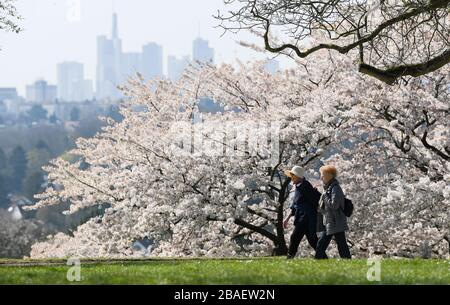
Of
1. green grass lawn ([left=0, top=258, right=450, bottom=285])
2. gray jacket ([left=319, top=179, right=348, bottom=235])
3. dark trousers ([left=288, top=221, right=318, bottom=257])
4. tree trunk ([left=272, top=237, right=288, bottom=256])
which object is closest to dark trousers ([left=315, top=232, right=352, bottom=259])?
gray jacket ([left=319, top=179, right=348, bottom=235])

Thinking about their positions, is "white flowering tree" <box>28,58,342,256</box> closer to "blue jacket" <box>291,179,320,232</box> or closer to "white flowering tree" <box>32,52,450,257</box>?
"white flowering tree" <box>32,52,450,257</box>

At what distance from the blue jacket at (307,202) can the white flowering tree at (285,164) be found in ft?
19.6

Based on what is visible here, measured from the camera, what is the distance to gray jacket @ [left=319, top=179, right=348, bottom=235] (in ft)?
47.0

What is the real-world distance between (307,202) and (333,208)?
0.88 meters

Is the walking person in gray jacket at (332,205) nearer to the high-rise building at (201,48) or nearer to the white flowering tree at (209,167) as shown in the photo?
the white flowering tree at (209,167)

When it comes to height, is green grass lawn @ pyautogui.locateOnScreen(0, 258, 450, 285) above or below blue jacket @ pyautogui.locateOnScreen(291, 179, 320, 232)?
below

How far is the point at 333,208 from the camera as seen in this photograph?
1440cm

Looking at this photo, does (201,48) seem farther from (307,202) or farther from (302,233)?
(307,202)

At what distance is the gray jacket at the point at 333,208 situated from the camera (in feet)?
47.0

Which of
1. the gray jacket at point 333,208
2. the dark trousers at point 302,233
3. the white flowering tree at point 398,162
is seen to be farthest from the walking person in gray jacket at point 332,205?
the white flowering tree at point 398,162

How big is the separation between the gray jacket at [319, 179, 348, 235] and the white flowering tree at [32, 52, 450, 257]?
655 cm

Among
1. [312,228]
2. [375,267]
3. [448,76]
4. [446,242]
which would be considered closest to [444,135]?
[448,76]

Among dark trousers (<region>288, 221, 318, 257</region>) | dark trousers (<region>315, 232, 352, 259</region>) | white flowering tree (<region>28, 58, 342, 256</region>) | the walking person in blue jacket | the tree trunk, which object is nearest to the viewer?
dark trousers (<region>315, 232, 352, 259</region>)
